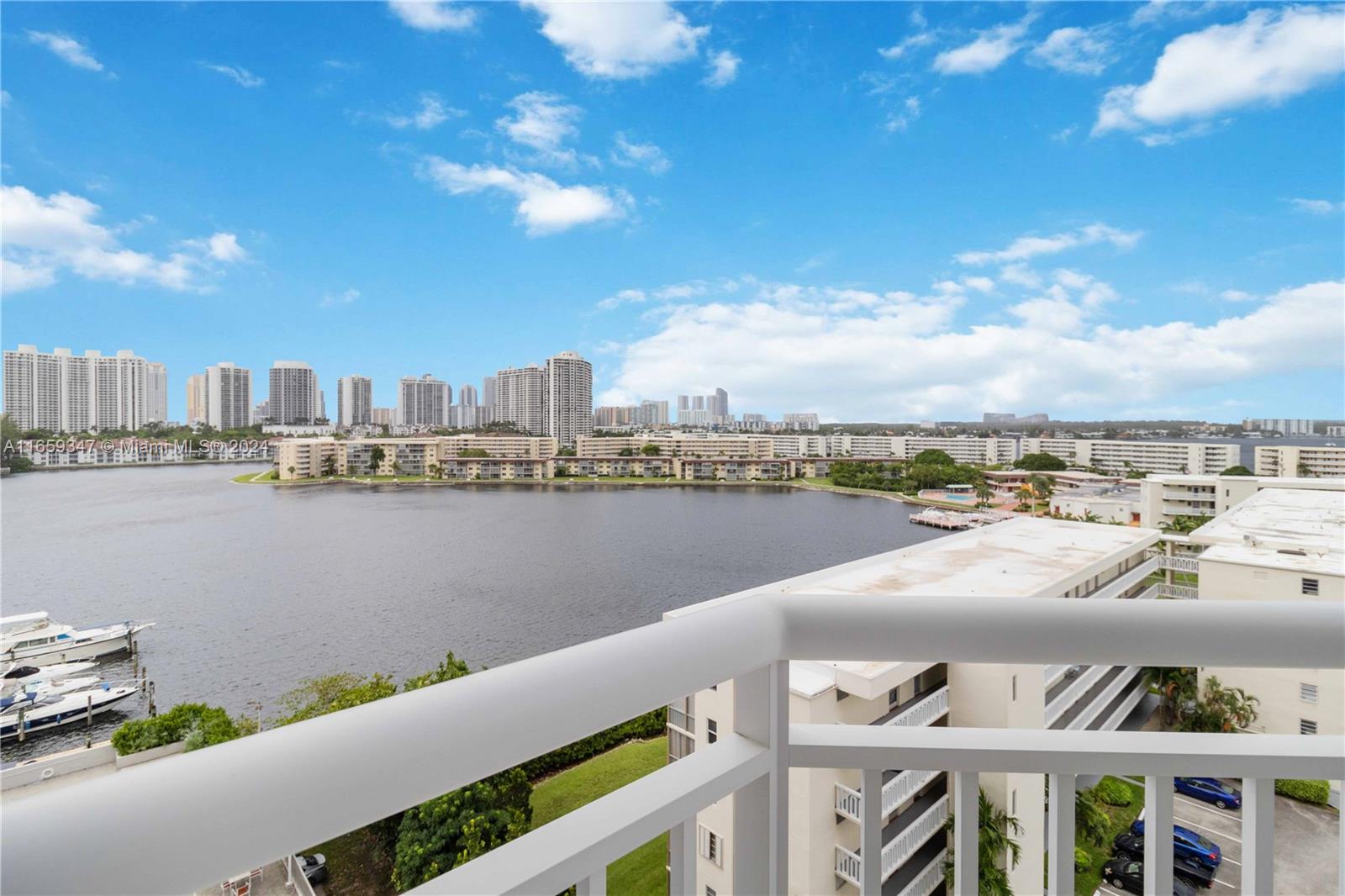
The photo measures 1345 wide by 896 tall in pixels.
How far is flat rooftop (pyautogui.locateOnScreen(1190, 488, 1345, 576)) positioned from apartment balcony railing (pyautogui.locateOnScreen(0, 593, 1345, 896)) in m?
6.16

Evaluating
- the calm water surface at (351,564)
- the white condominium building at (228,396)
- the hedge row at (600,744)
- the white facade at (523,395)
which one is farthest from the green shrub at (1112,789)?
the white facade at (523,395)

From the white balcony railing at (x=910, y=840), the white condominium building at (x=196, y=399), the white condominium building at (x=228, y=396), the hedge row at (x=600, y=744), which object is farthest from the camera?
the white condominium building at (x=228, y=396)

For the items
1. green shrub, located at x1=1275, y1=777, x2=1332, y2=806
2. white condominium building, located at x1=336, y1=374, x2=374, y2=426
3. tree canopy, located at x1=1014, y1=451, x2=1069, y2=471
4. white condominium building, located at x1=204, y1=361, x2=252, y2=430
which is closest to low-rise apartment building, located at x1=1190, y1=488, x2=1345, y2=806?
tree canopy, located at x1=1014, y1=451, x2=1069, y2=471

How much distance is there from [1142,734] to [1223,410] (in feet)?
30.3

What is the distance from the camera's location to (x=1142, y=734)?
1.74ft

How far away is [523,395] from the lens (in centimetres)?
943

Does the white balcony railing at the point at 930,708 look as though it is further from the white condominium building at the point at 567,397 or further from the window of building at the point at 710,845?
the white condominium building at the point at 567,397

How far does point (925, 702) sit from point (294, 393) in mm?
7075

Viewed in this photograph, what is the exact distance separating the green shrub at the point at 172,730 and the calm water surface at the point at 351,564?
1.06 feet

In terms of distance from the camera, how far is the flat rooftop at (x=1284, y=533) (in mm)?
5234

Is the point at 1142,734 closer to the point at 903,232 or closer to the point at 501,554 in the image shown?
the point at 501,554

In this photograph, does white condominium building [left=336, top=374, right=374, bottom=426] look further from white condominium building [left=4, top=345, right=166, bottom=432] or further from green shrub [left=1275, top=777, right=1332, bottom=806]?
green shrub [left=1275, top=777, right=1332, bottom=806]

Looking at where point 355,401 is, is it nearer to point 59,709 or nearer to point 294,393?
point 294,393

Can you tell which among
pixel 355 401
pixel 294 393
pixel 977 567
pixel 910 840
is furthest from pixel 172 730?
pixel 355 401
